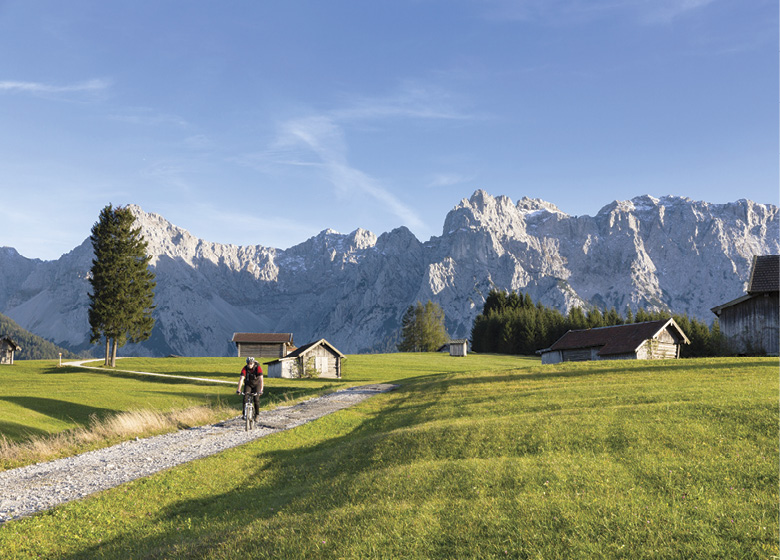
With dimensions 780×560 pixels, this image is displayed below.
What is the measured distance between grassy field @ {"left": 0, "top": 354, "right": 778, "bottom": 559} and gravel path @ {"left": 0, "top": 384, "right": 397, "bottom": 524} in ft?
4.82

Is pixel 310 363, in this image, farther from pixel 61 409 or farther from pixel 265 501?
pixel 265 501

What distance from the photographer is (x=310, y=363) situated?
78.1 metres

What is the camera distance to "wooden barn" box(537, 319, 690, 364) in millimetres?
58688

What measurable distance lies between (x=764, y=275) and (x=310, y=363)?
5787 centimetres

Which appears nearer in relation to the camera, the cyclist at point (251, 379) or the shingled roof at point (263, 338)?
the cyclist at point (251, 379)

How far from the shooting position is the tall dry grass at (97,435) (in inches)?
842

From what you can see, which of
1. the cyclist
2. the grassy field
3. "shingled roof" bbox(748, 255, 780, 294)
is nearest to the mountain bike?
the cyclist

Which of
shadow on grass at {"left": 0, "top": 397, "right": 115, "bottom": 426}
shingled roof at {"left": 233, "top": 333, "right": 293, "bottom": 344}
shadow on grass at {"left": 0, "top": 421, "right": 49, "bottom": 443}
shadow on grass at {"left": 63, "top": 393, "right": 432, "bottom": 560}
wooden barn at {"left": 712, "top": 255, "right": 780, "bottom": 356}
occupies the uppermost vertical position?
wooden barn at {"left": 712, "top": 255, "right": 780, "bottom": 356}

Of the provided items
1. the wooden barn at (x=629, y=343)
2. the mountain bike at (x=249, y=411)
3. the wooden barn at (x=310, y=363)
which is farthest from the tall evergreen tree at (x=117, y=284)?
the wooden barn at (x=629, y=343)

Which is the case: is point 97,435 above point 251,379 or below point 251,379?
below

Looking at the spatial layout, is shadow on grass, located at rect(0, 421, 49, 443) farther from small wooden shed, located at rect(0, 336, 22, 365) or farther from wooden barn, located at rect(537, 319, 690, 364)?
small wooden shed, located at rect(0, 336, 22, 365)

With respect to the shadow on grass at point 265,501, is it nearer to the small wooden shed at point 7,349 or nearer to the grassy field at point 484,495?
the grassy field at point 484,495

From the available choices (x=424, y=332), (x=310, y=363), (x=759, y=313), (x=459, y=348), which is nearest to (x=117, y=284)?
(x=310, y=363)

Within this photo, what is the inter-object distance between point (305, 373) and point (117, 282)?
33314mm
